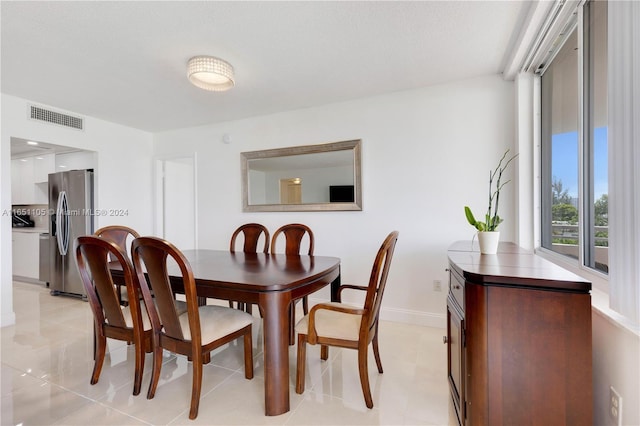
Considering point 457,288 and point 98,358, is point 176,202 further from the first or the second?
point 457,288

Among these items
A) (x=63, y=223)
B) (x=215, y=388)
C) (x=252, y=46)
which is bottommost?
(x=215, y=388)

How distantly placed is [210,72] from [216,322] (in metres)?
1.82

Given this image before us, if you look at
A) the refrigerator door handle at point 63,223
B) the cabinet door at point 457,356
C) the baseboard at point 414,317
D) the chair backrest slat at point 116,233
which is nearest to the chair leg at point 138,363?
the chair backrest slat at point 116,233

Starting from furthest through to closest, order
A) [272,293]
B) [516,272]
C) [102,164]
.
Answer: [102,164]
[272,293]
[516,272]

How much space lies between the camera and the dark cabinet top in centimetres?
107

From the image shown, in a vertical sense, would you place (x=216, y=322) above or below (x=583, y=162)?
below

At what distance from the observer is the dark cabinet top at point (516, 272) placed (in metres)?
1.07

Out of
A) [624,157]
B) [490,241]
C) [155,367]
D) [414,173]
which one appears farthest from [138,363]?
[414,173]

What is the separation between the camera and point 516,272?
118 centimetres

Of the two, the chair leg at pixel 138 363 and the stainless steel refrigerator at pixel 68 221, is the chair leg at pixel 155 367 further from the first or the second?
the stainless steel refrigerator at pixel 68 221

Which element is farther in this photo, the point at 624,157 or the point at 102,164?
the point at 102,164

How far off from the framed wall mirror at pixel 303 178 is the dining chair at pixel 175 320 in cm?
183

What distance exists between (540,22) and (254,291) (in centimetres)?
242

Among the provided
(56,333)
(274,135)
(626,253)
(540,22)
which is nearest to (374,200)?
(274,135)
